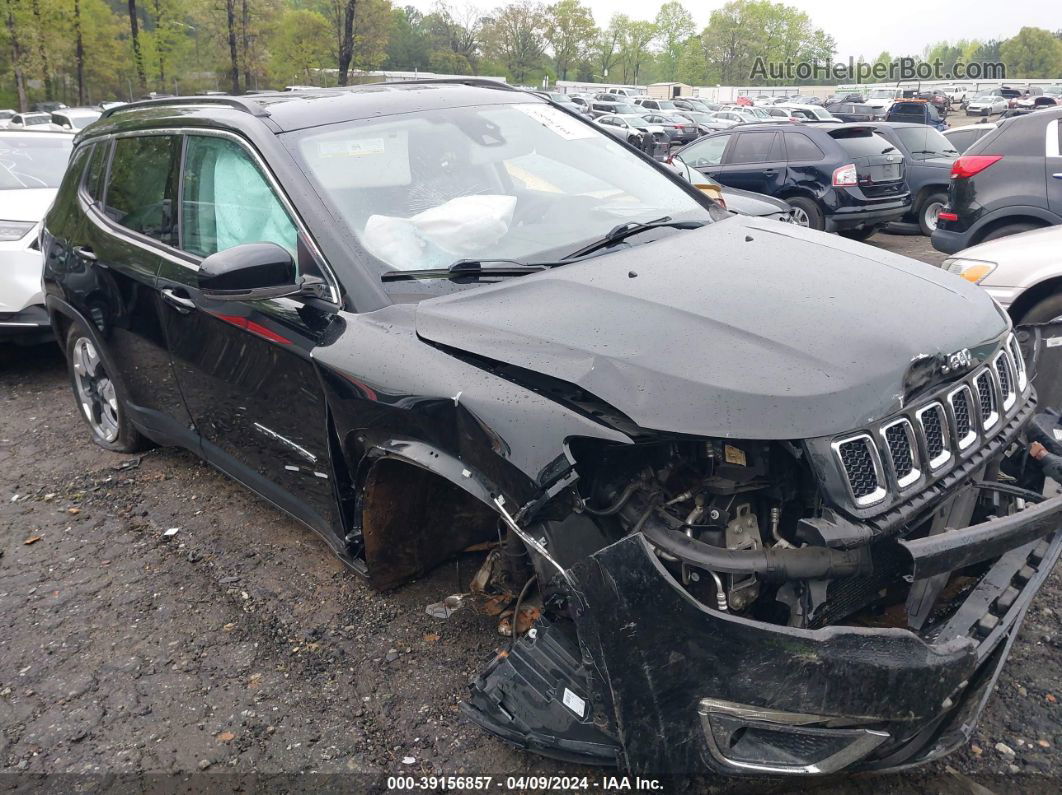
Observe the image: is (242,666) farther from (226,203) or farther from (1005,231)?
(1005,231)

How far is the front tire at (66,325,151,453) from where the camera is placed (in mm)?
4754

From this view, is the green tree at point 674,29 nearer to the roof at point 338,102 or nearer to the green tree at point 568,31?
the green tree at point 568,31

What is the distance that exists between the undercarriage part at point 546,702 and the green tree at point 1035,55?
127m

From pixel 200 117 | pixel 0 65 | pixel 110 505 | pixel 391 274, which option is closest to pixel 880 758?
pixel 391 274

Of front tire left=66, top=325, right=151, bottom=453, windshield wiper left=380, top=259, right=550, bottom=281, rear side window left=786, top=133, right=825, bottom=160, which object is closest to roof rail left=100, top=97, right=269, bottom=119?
windshield wiper left=380, top=259, right=550, bottom=281

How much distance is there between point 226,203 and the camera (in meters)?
3.41

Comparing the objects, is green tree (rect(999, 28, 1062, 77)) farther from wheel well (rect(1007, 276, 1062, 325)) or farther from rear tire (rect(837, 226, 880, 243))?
wheel well (rect(1007, 276, 1062, 325))

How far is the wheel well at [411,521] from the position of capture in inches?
115

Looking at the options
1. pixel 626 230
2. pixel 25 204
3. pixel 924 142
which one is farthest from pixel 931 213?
pixel 25 204

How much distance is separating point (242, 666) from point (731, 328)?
6.92 feet

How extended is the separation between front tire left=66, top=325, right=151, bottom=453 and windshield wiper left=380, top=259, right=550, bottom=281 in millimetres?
2528

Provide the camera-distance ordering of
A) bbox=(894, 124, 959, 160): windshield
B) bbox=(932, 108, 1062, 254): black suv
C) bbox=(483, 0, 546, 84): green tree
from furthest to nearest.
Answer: bbox=(483, 0, 546, 84): green tree
bbox=(894, 124, 959, 160): windshield
bbox=(932, 108, 1062, 254): black suv

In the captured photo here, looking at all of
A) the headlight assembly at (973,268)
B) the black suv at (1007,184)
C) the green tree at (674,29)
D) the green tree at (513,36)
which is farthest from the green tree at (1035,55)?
the headlight assembly at (973,268)

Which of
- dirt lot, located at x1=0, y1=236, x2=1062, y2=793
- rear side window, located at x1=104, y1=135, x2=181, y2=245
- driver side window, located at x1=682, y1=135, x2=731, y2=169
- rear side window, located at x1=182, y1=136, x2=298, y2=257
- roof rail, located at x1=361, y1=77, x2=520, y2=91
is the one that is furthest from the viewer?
driver side window, located at x1=682, y1=135, x2=731, y2=169
